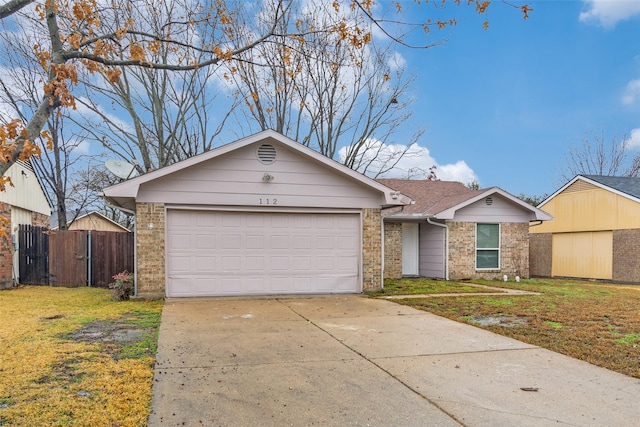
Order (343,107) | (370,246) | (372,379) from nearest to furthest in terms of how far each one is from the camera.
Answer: (372,379) < (370,246) < (343,107)

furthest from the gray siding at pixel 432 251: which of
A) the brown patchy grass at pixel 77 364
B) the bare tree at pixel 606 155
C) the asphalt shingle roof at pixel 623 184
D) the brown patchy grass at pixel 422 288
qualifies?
the bare tree at pixel 606 155

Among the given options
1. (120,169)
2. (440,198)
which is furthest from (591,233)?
(120,169)

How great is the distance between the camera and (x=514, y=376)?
4.65 m

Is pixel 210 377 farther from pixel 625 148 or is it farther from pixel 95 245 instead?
pixel 625 148

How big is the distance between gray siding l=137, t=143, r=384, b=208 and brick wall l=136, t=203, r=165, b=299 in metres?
0.30

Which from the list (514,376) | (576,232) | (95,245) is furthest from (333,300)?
(576,232)

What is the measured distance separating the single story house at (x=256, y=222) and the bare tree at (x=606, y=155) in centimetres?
2569

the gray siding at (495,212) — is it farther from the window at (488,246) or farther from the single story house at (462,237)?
the window at (488,246)

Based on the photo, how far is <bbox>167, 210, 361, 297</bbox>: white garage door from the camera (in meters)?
10.3

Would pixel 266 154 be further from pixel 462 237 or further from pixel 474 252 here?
pixel 474 252

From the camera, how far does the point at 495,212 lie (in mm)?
15992

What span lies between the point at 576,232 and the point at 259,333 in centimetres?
1683

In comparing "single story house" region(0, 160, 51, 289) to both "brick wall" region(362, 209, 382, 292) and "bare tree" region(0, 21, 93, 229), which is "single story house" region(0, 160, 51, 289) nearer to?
"bare tree" region(0, 21, 93, 229)

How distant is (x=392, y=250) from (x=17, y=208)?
498 inches
